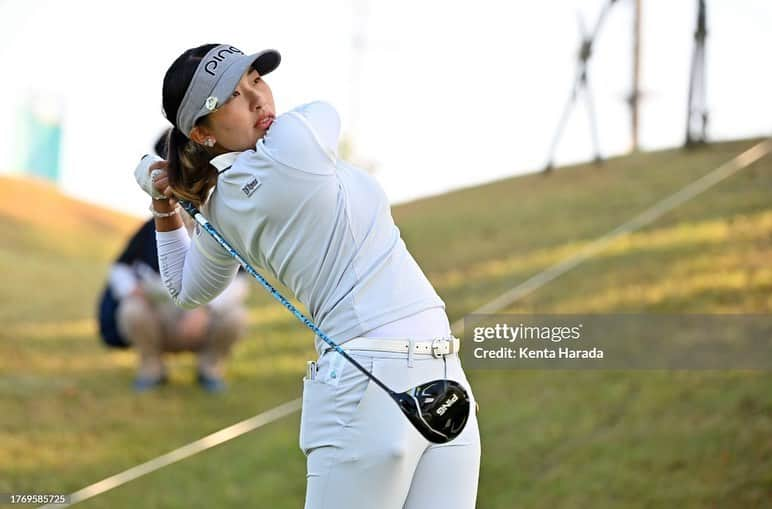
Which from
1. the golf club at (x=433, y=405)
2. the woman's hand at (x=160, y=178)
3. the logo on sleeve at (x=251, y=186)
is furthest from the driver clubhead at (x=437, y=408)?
the woman's hand at (x=160, y=178)

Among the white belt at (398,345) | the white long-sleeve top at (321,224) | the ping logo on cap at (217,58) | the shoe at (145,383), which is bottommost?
the shoe at (145,383)

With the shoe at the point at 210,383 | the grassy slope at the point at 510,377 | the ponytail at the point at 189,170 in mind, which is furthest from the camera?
the shoe at the point at 210,383

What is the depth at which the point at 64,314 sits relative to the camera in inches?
133

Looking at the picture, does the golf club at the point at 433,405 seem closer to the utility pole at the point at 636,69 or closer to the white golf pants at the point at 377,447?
the white golf pants at the point at 377,447

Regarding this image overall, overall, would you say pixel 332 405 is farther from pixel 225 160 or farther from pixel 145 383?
pixel 145 383

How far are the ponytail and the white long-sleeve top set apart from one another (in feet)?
0.13

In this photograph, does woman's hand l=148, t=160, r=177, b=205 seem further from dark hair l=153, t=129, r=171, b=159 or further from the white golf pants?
the white golf pants

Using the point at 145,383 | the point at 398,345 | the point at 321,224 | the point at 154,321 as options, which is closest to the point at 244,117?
the point at 321,224

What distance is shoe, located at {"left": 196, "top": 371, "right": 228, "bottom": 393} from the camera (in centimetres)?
334

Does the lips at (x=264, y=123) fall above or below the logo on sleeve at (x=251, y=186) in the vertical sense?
above

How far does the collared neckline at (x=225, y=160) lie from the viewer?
120cm

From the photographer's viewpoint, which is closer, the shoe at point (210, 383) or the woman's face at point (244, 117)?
the woman's face at point (244, 117)

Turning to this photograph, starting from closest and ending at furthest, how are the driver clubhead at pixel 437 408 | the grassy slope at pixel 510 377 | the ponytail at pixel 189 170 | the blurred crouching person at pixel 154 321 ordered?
the driver clubhead at pixel 437 408 → the ponytail at pixel 189 170 → the grassy slope at pixel 510 377 → the blurred crouching person at pixel 154 321

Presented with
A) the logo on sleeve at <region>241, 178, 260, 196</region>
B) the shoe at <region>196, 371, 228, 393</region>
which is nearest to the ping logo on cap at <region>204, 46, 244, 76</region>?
the logo on sleeve at <region>241, 178, 260, 196</region>
